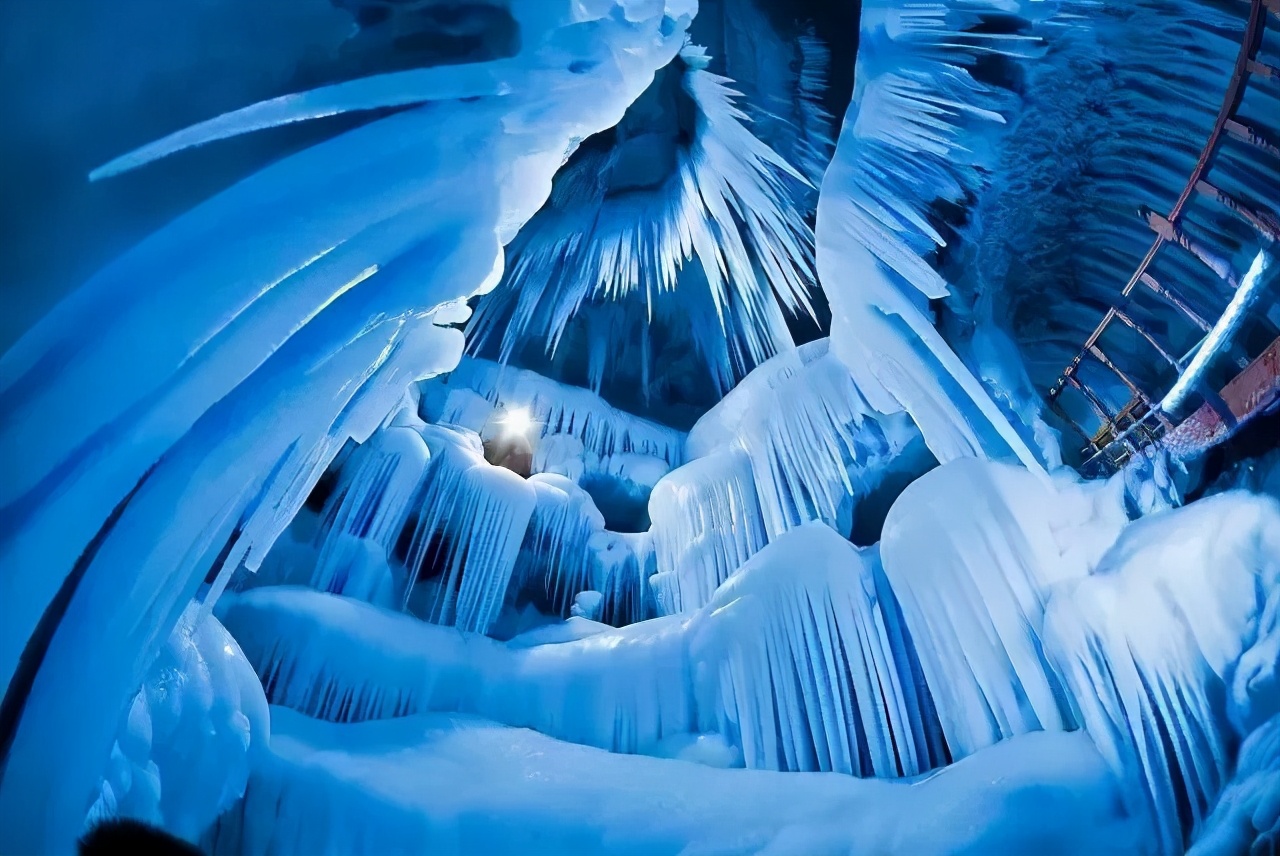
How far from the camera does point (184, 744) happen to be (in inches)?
82.2

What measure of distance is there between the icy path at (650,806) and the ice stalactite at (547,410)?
1783mm

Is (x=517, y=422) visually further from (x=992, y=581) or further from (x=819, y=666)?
(x=992, y=581)

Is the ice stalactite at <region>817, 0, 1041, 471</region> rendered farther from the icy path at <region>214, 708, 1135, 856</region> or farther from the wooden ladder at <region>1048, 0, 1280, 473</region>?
the icy path at <region>214, 708, 1135, 856</region>

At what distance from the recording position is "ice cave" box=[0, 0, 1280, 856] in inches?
74.7

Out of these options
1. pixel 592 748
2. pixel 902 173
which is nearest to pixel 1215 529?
pixel 902 173

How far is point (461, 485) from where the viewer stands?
3430mm

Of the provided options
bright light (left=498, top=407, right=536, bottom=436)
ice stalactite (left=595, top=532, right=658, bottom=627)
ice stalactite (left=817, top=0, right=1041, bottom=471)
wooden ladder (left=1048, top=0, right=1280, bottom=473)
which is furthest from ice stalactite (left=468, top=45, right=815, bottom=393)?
wooden ladder (left=1048, top=0, right=1280, bottom=473)

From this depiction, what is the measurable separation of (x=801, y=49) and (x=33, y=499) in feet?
7.99

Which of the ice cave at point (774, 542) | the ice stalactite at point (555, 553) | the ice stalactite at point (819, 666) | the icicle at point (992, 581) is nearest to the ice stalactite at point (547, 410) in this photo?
the ice stalactite at point (555, 553)

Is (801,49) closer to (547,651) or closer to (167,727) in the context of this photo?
(547,651)

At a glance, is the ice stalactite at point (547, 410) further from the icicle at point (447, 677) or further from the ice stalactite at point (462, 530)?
the icicle at point (447, 677)

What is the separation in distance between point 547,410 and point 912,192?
2.09 meters

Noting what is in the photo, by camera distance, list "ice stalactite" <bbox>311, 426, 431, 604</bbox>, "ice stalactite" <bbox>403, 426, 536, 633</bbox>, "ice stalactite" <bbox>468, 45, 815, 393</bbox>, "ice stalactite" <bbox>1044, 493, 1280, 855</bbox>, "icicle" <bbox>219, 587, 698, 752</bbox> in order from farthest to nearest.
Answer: "ice stalactite" <bbox>403, 426, 536, 633</bbox> < "ice stalactite" <bbox>311, 426, 431, 604</bbox> < "ice stalactite" <bbox>468, 45, 815, 393</bbox> < "icicle" <bbox>219, 587, 698, 752</bbox> < "ice stalactite" <bbox>1044, 493, 1280, 855</bbox>

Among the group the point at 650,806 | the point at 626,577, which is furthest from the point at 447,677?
the point at 626,577
